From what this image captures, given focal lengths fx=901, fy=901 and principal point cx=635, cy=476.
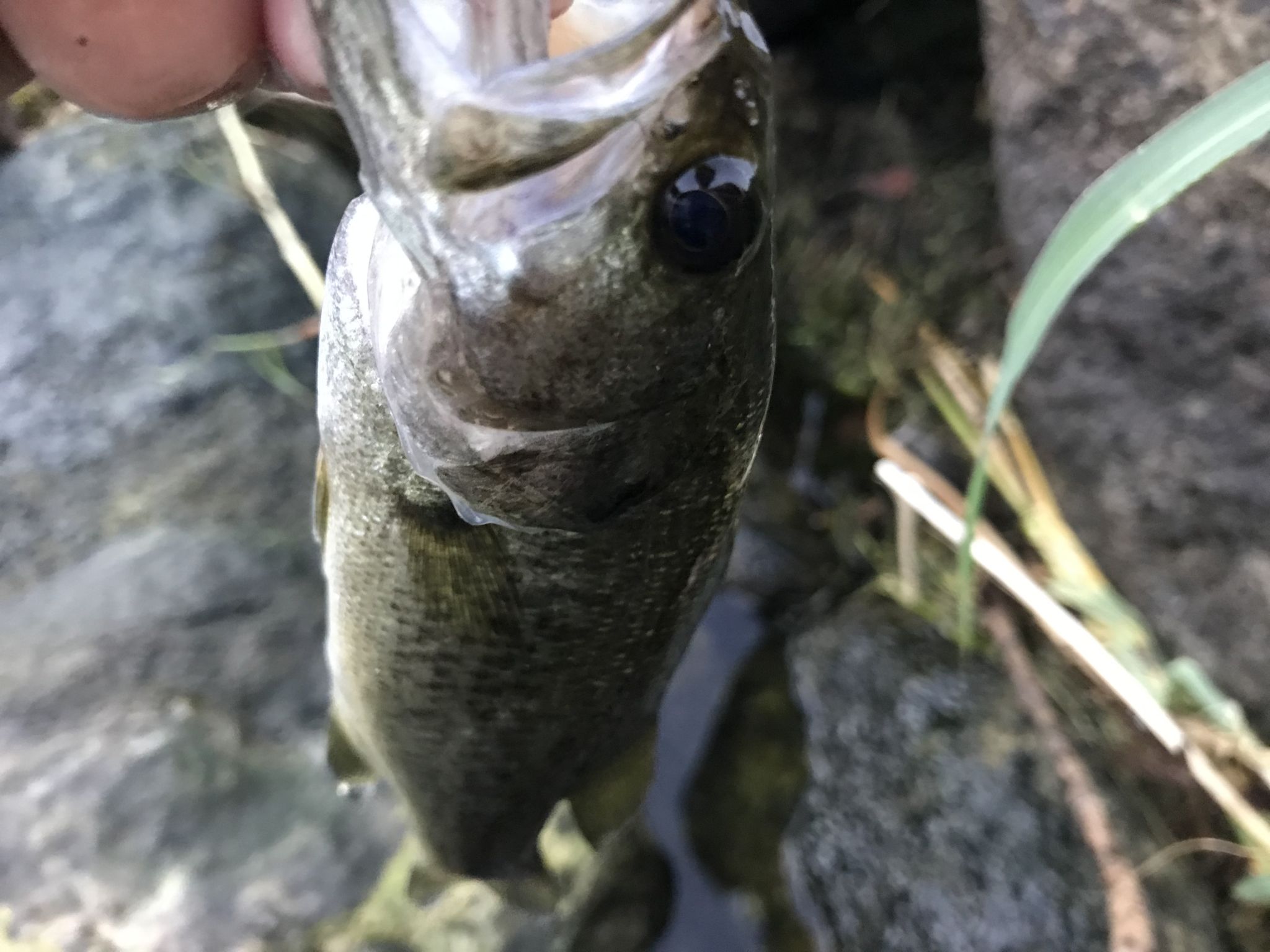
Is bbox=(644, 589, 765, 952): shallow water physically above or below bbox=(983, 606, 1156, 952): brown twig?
below

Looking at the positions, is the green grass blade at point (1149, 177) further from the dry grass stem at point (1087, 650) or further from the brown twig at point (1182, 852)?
the brown twig at point (1182, 852)

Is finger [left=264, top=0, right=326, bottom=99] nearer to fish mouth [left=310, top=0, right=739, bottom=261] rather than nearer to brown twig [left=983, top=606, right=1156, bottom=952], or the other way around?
fish mouth [left=310, top=0, right=739, bottom=261]

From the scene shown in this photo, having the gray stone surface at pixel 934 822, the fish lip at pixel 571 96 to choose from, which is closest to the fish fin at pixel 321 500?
the fish lip at pixel 571 96

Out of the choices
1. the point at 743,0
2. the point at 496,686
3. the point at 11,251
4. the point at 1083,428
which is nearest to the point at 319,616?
the point at 496,686

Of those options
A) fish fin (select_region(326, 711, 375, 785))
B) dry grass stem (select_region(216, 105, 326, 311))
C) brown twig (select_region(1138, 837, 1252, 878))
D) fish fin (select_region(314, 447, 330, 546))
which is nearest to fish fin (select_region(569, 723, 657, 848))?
fish fin (select_region(326, 711, 375, 785))

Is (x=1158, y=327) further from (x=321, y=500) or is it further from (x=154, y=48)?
(x=154, y=48)

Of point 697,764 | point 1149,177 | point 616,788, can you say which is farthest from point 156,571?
point 1149,177
